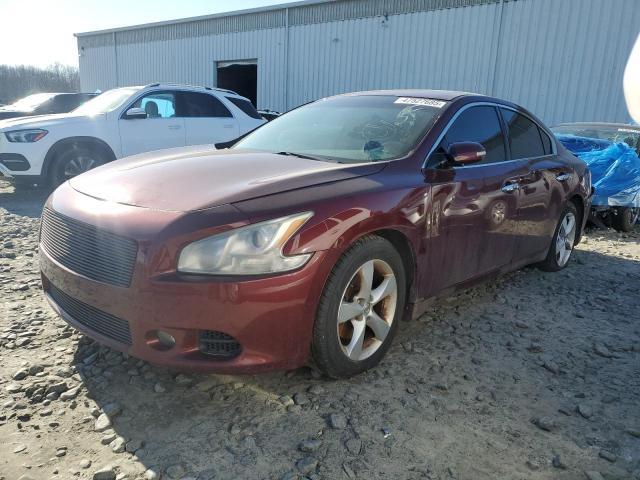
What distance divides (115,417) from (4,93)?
53.8m

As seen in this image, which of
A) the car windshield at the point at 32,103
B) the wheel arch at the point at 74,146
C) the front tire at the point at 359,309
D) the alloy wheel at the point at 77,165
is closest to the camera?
the front tire at the point at 359,309

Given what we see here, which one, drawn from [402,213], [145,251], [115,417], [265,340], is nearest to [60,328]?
[115,417]

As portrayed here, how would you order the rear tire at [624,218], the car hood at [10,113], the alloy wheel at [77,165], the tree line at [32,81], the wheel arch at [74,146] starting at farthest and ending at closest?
the tree line at [32,81]
the car hood at [10,113]
the alloy wheel at [77,165]
the wheel arch at [74,146]
the rear tire at [624,218]

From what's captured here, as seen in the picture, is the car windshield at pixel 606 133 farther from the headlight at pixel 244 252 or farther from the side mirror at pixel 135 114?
the headlight at pixel 244 252

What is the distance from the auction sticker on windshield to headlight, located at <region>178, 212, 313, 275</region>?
1.68 m

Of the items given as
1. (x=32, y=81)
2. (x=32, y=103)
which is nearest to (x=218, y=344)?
(x=32, y=103)

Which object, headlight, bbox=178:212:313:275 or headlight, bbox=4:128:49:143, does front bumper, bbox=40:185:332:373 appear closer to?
headlight, bbox=178:212:313:275

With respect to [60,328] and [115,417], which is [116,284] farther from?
[60,328]

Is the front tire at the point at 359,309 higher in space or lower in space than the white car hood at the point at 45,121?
lower

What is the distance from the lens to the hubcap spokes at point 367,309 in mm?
2648

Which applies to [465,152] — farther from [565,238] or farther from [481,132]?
[565,238]

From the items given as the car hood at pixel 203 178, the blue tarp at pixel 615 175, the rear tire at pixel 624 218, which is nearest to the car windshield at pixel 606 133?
the blue tarp at pixel 615 175

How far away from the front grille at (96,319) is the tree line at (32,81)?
5192cm

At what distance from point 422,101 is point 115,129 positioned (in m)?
5.59
